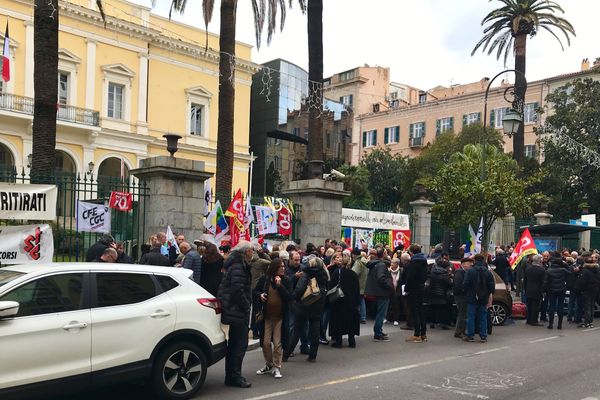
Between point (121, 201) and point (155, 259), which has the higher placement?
point (121, 201)

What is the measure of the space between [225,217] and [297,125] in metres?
41.1

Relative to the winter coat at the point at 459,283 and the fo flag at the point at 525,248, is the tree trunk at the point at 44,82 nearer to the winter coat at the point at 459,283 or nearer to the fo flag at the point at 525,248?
the winter coat at the point at 459,283

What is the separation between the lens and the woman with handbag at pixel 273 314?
7941mm

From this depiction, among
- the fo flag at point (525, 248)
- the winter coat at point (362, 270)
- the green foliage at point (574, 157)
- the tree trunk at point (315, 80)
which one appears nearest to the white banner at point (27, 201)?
the winter coat at point (362, 270)

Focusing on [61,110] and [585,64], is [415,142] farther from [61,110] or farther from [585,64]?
[61,110]

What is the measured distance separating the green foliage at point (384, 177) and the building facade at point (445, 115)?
225 inches

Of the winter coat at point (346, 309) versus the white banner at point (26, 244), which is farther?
the white banner at point (26, 244)

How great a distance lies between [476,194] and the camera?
58.6 feet

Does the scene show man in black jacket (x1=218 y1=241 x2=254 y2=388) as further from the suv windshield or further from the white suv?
the suv windshield

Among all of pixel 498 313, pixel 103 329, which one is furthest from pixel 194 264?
pixel 498 313

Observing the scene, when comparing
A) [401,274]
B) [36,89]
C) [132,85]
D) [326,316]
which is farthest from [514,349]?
[132,85]

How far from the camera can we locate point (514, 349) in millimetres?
10531

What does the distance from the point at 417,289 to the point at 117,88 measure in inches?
1141

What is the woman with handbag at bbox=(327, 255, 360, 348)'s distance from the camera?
33.2 ft
